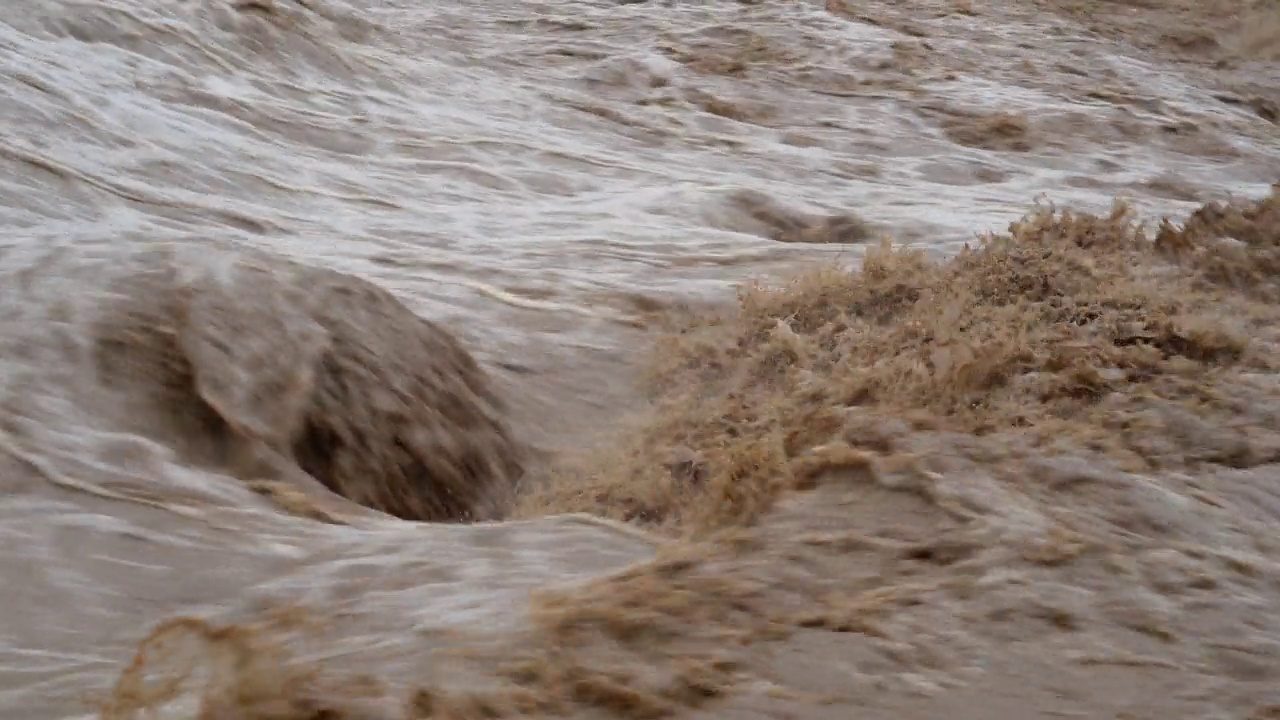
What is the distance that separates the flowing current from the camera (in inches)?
70.3

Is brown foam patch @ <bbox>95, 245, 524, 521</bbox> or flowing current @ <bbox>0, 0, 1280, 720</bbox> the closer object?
flowing current @ <bbox>0, 0, 1280, 720</bbox>

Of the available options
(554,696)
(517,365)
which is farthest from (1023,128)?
(554,696)

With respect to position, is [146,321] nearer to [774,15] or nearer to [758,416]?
[758,416]

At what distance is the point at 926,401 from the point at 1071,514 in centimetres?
52

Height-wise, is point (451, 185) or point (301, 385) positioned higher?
Result: point (301, 385)

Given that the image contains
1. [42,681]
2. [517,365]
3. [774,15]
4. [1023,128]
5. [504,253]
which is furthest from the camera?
[774,15]

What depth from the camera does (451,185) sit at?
15.6 feet

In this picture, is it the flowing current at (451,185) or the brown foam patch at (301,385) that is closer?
the flowing current at (451,185)

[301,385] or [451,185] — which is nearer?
[301,385]

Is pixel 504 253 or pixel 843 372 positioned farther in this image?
pixel 504 253

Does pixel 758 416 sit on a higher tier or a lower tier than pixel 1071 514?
lower

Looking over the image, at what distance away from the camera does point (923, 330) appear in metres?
2.83

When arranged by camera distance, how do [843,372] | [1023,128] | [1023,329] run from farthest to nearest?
1. [1023,128]
2. [843,372]
3. [1023,329]

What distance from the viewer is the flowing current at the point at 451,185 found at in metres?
1.79
